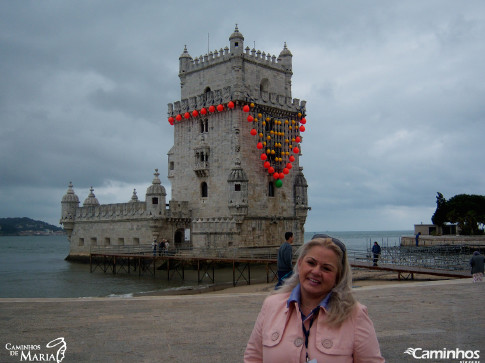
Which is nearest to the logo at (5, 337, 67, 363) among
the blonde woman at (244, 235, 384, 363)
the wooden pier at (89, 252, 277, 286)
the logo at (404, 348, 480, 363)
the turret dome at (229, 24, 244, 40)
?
the blonde woman at (244, 235, 384, 363)

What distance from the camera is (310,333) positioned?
3652 millimetres

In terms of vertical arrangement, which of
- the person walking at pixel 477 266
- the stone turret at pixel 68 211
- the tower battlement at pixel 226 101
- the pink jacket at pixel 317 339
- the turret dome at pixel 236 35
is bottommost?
the person walking at pixel 477 266

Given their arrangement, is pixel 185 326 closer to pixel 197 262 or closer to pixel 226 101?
pixel 197 262

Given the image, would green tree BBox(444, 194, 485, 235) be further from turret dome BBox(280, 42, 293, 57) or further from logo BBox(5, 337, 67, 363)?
logo BBox(5, 337, 67, 363)

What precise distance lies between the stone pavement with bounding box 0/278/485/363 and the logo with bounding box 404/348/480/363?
104mm

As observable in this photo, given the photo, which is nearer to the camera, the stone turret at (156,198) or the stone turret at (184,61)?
the stone turret at (156,198)

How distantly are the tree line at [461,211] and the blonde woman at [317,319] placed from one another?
2463 inches

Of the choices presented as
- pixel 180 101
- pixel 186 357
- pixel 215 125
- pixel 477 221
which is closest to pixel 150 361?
pixel 186 357

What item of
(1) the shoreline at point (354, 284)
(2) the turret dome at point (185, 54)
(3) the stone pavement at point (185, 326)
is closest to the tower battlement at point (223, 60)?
(2) the turret dome at point (185, 54)

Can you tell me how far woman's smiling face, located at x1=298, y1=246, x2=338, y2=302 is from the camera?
152 inches

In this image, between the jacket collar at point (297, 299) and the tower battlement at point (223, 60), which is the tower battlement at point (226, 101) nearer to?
the tower battlement at point (223, 60)

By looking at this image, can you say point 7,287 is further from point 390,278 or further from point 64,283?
point 390,278

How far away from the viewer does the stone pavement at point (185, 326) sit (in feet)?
23.8

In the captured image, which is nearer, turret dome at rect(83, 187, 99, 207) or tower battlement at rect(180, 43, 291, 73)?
tower battlement at rect(180, 43, 291, 73)
